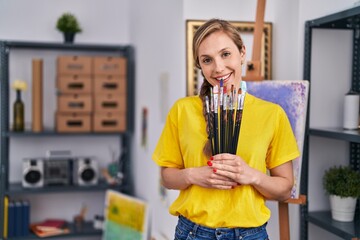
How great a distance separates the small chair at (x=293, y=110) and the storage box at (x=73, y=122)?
2151 mm

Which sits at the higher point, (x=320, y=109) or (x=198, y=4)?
(x=198, y=4)

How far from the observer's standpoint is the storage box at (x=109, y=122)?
4.10 meters

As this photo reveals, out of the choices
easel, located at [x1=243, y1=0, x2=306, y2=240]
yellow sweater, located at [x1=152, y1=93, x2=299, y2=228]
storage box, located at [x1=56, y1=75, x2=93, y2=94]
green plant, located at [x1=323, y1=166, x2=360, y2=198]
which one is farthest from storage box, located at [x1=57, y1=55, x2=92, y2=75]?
yellow sweater, located at [x1=152, y1=93, x2=299, y2=228]

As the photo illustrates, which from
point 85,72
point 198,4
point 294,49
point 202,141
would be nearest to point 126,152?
point 85,72

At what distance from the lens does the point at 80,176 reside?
407cm

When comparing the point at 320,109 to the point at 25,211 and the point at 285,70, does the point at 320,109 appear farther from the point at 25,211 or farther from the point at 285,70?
the point at 25,211

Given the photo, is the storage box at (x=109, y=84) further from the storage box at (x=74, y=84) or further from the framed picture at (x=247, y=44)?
the framed picture at (x=247, y=44)

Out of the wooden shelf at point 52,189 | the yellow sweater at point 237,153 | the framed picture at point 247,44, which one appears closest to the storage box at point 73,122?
the wooden shelf at point 52,189

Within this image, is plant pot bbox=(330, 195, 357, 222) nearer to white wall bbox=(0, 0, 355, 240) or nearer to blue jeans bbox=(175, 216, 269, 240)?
white wall bbox=(0, 0, 355, 240)

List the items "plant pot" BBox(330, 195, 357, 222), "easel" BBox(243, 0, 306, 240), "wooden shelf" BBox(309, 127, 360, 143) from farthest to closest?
"plant pot" BBox(330, 195, 357, 222)
"easel" BBox(243, 0, 306, 240)
"wooden shelf" BBox(309, 127, 360, 143)

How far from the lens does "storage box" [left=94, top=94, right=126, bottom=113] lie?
409cm

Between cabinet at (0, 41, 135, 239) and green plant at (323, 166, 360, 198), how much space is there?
212 cm

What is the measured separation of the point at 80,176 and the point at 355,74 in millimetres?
2315

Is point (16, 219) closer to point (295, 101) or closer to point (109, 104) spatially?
point (109, 104)
